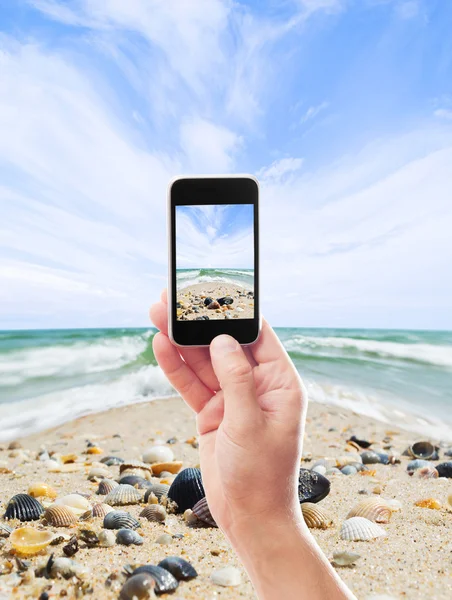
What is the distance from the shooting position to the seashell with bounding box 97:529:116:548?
9.31 feet

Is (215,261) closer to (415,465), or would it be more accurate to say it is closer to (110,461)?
(110,461)

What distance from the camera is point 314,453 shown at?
5.61m

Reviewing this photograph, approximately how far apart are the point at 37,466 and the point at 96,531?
229 centimetres

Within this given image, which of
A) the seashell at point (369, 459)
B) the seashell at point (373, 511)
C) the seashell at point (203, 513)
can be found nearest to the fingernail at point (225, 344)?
the seashell at point (203, 513)

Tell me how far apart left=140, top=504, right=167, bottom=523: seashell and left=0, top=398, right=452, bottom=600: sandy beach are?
2.0 inches

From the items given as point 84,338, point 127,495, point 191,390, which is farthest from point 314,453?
point 84,338

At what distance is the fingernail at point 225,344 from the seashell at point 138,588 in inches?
49.3

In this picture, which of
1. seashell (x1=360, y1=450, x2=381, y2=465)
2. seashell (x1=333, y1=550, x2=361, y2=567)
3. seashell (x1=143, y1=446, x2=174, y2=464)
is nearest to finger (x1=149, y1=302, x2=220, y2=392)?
seashell (x1=333, y1=550, x2=361, y2=567)

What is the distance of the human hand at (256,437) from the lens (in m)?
1.70

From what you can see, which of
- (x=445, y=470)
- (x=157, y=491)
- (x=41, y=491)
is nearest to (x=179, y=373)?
(x=157, y=491)

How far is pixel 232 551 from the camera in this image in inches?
111

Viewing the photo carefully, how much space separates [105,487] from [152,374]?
26.0ft

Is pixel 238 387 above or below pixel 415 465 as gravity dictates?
above

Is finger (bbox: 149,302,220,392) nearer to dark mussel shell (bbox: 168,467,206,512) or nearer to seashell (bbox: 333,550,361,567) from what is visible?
seashell (bbox: 333,550,361,567)
